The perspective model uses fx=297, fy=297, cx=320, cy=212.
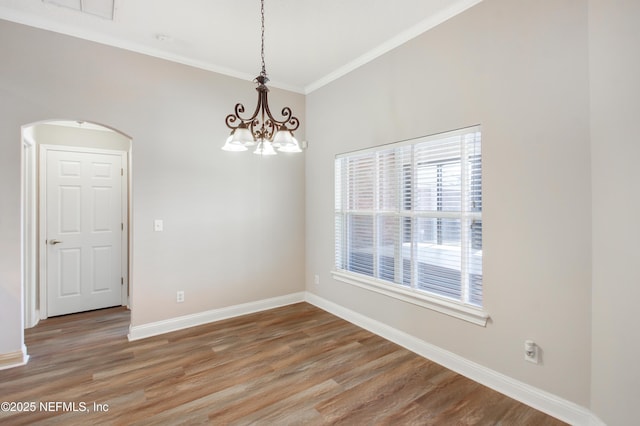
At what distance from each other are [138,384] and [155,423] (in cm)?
Result: 58

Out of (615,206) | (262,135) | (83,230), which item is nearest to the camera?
(615,206)

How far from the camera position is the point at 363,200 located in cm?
353

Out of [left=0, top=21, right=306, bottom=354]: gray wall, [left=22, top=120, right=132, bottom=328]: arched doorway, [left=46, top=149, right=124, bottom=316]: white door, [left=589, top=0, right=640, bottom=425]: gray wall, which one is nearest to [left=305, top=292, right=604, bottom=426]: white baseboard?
[left=589, top=0, right=640, bottom=425]: gray wall

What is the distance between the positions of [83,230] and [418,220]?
4.38 meters

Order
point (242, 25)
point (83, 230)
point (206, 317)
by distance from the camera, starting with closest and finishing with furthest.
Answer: point (242, 25), point (206, 317), point (83, 230)

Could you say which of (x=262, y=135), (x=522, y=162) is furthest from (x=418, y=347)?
(x=262, y=135)

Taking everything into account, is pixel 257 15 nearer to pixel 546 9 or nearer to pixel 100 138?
pixel 546 9

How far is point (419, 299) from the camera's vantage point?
2.85 meters

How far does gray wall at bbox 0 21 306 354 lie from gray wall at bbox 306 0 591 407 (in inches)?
77.4

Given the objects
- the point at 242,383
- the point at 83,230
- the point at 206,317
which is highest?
the point at 83,230

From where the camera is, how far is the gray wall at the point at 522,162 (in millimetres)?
1904

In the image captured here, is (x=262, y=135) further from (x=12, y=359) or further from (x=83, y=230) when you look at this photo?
(x=83, y=230)

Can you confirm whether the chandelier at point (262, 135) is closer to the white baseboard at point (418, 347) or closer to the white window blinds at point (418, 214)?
the white window blinds at point (418, 214)

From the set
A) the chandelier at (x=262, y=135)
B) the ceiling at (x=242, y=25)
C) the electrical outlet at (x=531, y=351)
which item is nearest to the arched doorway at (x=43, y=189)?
the ceiling at (x=242, y=25)
